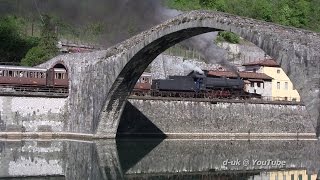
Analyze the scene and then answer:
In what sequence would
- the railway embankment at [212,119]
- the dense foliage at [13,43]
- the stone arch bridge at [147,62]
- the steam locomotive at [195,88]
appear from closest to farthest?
1. the stone arch bridge at [147,62]
2. the railway embankment at [212,119]
3. the steam locomotive at [195,88]
4. the dense foliage at [13,43]

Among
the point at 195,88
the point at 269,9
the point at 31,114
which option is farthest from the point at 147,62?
the point at 269,9

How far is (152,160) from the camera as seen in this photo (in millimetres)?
29312

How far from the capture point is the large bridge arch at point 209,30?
2441cm

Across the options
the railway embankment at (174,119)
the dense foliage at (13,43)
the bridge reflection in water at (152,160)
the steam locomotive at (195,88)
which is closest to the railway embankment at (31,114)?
the railway embankment at (174,119)

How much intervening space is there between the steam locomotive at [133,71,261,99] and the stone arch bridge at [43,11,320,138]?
613 centimetres

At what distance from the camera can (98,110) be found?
125ft

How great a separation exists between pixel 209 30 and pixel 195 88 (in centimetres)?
2043

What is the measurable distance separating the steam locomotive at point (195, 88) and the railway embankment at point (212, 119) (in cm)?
253

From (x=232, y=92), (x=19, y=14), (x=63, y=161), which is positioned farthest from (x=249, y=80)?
(x=63, y=161)

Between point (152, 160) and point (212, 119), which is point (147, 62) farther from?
point (212, 119)

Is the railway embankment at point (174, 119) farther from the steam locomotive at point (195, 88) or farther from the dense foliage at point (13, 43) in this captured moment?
the dense foliage at point (13, 43)

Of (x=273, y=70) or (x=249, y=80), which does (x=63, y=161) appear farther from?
(x=273, y=70)

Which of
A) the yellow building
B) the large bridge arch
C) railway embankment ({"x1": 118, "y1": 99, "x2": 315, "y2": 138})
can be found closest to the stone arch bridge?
the large bridge arch

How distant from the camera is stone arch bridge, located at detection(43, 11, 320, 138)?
80.7ft
